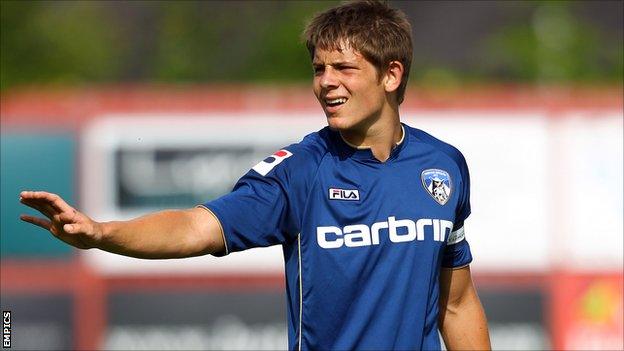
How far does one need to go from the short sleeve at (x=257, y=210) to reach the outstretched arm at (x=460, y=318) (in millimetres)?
822

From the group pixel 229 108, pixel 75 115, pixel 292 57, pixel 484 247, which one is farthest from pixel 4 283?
pixel 292 57

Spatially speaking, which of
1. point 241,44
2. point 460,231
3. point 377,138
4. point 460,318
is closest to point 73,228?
point 377,138

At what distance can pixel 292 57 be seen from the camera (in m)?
16.3

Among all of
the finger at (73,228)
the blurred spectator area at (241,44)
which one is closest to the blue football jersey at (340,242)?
the finger at (73,228)

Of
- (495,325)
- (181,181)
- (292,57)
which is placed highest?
(292,57)

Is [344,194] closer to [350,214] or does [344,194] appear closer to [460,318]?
[350,214]

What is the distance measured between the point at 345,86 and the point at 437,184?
490 mm

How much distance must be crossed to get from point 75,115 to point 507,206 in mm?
3174

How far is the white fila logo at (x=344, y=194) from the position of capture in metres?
4.33

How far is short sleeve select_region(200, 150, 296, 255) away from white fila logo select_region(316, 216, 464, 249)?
0.40 feet

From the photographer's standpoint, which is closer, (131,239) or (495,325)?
(131,239)

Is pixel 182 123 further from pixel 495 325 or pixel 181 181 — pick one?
pixel 495 325

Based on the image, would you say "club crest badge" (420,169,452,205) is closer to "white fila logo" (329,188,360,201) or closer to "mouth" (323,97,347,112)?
"white fila logo" (329,188,360,201)

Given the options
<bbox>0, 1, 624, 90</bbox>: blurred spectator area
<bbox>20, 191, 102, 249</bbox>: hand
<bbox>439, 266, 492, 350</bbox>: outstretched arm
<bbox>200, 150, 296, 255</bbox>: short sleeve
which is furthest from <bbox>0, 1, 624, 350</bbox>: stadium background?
<bbox>0, 1, 624, 90</bbox>: blurred spectator area
